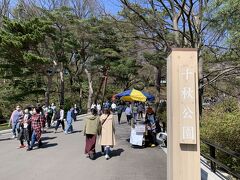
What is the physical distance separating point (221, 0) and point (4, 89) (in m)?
32.7

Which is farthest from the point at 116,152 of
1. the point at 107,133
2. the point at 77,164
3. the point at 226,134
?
the point at 226,134

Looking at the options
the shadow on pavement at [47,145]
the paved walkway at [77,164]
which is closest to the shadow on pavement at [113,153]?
the paved walkway at [77,164]

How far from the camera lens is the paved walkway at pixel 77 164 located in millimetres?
8523

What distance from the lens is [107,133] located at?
11.1 metres

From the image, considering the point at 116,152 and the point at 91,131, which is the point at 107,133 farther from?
the point at 116,152

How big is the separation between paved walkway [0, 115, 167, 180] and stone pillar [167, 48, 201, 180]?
2.35 m

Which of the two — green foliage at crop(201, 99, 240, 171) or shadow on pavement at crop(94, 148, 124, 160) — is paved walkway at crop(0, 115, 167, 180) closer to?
shadow on pavement at crop(94, 148, 124, 160)

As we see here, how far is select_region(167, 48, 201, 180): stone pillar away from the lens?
5.92m

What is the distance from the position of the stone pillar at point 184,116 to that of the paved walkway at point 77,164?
235 cm

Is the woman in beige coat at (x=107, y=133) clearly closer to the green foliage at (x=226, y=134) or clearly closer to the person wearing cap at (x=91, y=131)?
the person wearing cap at (x=91, y=131)

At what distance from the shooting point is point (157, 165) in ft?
32.1

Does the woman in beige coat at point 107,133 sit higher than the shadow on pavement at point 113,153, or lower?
higher

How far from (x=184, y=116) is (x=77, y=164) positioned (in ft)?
16.6

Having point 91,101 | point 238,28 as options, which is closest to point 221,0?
point 238,28
